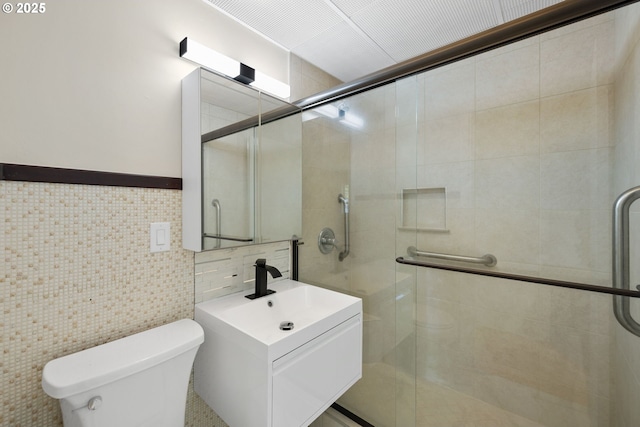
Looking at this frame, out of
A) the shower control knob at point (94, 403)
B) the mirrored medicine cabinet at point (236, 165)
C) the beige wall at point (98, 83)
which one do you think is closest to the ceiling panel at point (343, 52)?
the mirrored medicine cabinet at point (236, 165)

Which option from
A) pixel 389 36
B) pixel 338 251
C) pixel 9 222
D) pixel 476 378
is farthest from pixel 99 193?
Result: pixel 476 378

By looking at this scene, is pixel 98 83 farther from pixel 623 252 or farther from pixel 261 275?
pixel 623 252

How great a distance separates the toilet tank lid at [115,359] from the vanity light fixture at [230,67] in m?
1.14

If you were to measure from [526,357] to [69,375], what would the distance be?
5.97 ft

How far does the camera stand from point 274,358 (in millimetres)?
904

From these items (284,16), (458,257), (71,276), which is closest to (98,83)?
(71,276)

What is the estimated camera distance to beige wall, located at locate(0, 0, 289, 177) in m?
0.83

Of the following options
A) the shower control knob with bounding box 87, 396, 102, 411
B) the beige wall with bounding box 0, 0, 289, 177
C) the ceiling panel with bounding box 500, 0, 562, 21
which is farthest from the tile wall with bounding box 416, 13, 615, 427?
the shower control knob with bounding box 87, 396, 102, 411

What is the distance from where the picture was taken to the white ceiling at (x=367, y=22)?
1308 millimetres

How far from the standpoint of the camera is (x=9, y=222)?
0.81m

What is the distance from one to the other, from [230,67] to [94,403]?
1.38m

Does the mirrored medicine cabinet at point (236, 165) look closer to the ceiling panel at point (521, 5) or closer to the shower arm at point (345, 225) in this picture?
the shower arm at point (345, 225)

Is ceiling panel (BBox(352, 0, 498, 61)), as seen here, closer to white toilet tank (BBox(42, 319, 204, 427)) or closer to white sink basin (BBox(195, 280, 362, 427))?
white sink basin (BBox(195, 280, 362, 427))

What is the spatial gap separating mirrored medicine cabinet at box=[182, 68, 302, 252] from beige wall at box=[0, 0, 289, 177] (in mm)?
109
